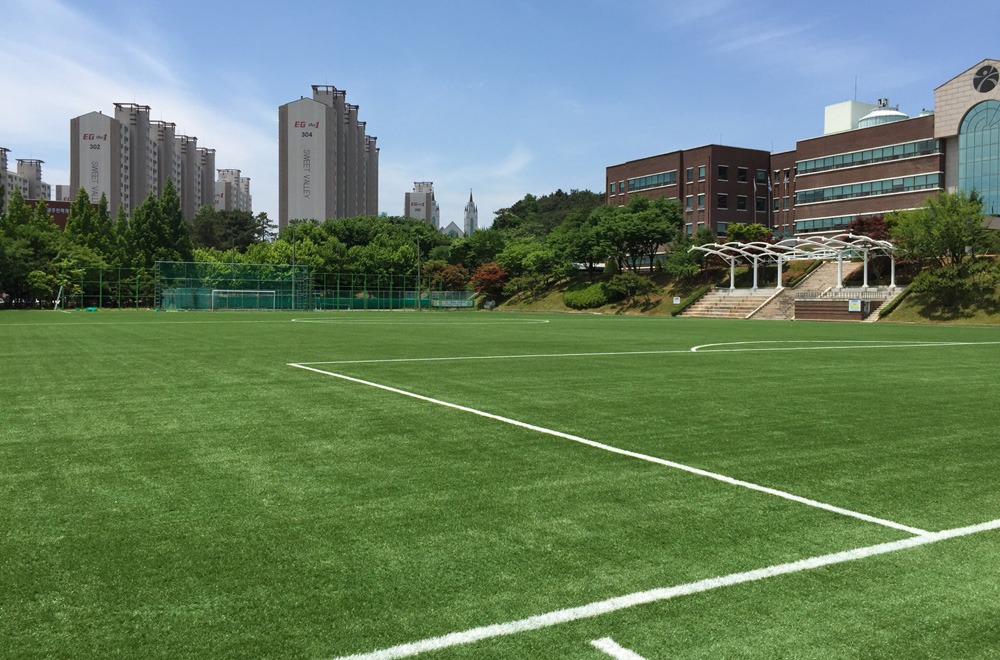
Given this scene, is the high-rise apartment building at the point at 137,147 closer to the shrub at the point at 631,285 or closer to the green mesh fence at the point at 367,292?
the green mesh fence at the point at 367,292

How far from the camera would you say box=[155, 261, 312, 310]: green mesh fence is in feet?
196

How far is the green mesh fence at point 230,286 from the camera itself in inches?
2354

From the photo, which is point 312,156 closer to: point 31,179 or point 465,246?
point 465,246

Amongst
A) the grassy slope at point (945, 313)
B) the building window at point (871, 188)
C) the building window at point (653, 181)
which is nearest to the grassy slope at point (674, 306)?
the grassy slope at point (945, 313)

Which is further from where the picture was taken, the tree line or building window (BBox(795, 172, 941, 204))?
building window (BBox(795, 172, 941, 204))

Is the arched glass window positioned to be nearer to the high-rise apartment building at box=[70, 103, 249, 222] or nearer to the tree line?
the tree line

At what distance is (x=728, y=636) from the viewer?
9.24 ft

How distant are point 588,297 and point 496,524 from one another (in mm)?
64483

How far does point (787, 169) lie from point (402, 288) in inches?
1766

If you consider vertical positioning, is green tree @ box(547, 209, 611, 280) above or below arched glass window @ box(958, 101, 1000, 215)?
below

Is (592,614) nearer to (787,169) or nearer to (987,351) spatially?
(987,351)

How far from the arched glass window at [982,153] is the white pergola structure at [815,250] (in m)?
15.9

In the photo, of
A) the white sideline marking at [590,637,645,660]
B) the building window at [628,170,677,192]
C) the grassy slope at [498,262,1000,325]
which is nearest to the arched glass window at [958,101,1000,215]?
the grassy slope at [498,262,1000,325]

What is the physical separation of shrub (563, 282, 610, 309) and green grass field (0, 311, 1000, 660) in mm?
57698
